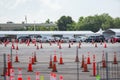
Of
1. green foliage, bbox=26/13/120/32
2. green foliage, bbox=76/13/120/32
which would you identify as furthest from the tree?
green foliage, bbox=76/13/120/32

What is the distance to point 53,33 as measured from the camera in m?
97.5

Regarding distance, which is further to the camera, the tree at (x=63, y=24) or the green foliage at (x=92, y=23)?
the tree at (x=63, y=24)

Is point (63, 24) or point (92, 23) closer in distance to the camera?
point (92, 23)

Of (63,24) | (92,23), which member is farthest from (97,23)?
(63,24)

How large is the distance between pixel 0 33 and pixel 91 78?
78.4 metres

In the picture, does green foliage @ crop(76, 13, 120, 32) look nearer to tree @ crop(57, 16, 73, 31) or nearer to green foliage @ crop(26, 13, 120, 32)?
green foliage @ crop(26, 13, 120, 32)

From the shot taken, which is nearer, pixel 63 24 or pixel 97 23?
pixel 97 23

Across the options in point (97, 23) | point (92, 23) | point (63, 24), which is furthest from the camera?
point (63, 24)

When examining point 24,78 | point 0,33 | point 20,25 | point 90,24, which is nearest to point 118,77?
point 24,78

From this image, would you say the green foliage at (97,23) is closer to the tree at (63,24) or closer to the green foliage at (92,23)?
the green foliage at (92,23)

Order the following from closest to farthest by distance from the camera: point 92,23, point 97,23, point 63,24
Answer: point 92,23 < point 97,23 < point 63,24

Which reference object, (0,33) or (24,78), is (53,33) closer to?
(0,33)

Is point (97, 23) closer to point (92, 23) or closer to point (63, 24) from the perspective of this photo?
point (92, 23)

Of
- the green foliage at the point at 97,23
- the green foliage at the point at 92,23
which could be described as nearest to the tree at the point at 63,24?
the green foliage at the point at 92,23
